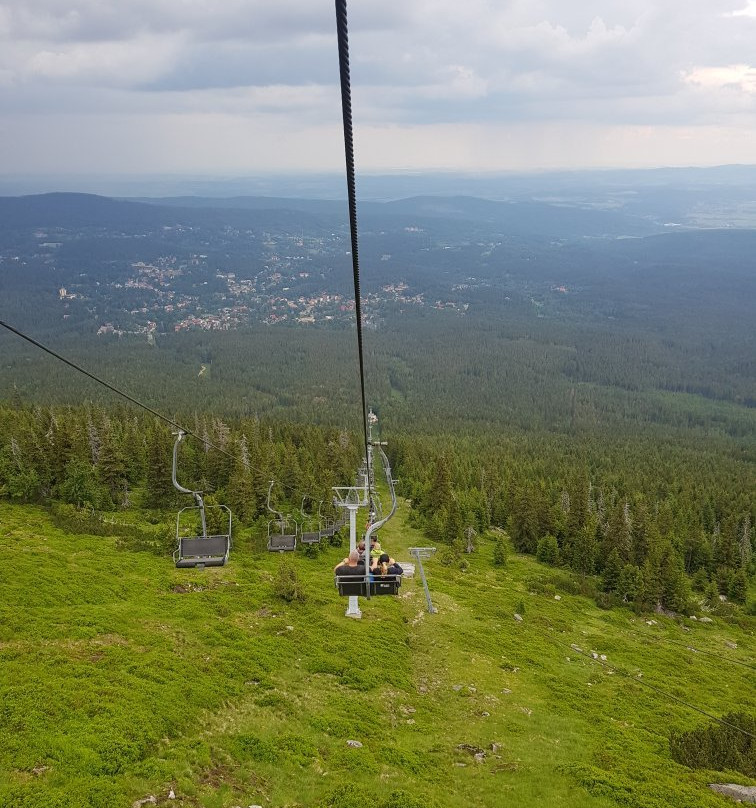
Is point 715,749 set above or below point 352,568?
below

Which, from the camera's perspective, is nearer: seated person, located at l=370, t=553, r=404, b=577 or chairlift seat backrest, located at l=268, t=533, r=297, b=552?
seated person, located at l=370, t=553, r=404, b=577

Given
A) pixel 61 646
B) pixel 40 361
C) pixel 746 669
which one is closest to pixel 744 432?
pixel 746 669

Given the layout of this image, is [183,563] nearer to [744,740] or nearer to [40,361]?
[744,740]

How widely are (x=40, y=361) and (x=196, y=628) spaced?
194 metres

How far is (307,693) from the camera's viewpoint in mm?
26516

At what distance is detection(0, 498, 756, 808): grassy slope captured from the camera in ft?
63.2

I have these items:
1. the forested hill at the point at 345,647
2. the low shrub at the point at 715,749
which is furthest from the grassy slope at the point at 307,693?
the low shrub at the point at 715,749

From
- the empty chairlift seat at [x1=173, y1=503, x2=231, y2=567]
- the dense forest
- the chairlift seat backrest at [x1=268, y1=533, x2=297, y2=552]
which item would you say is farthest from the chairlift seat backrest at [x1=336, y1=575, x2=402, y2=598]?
the dense forest

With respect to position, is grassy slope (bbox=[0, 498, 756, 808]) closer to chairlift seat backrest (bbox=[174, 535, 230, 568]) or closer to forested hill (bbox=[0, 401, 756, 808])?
forested hill (bbox=[0, 401, 756, 808])

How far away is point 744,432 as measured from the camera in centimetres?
15762

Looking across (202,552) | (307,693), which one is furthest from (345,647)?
(202,552)

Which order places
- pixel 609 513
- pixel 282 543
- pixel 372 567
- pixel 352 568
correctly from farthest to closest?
pixel 609 513
pixel 282 543
pixel 372 567
pixel 352 568

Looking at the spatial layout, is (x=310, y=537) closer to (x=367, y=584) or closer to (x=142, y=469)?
(x=142, y=469)

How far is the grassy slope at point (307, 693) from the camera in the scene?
1925 centimetres
